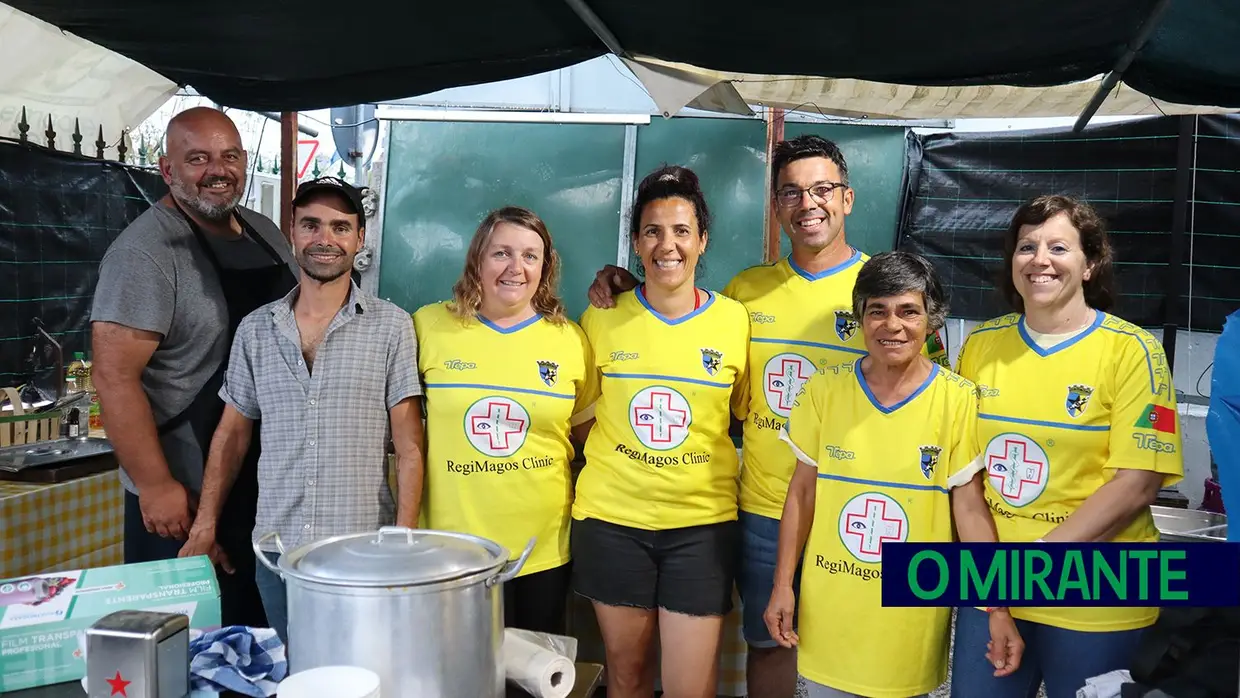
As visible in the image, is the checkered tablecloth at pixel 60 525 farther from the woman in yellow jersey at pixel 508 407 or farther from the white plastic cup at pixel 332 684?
the white plastic cup at pixel 332 684

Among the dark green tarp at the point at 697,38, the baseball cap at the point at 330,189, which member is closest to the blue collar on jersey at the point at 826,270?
the dark green tarp at the point at 697,38

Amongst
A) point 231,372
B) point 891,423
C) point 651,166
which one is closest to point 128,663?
point 231,372

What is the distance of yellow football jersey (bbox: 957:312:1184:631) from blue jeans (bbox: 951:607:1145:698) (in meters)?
0.03

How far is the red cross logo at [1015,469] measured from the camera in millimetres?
1910

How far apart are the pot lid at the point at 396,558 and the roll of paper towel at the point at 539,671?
24cm

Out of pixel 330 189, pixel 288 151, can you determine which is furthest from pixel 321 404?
pixel 288 151

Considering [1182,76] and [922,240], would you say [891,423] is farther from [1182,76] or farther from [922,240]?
[922,240]

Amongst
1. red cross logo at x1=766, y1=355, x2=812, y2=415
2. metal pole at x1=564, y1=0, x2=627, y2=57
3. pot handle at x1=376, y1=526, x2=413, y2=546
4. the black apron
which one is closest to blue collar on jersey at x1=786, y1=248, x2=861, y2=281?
red cross logo at x1=766, y1=355, x2=812, y2=415

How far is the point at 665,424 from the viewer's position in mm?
2189

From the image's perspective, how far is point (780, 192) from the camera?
7.64 feet

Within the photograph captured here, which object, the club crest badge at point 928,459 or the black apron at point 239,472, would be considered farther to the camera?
the black apron at point 239,472

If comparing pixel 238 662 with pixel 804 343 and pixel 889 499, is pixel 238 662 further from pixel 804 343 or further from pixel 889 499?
pixel 804 343

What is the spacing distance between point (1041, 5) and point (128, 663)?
2.09 meters

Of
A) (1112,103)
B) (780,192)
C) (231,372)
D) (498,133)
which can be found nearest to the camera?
(231,372)
